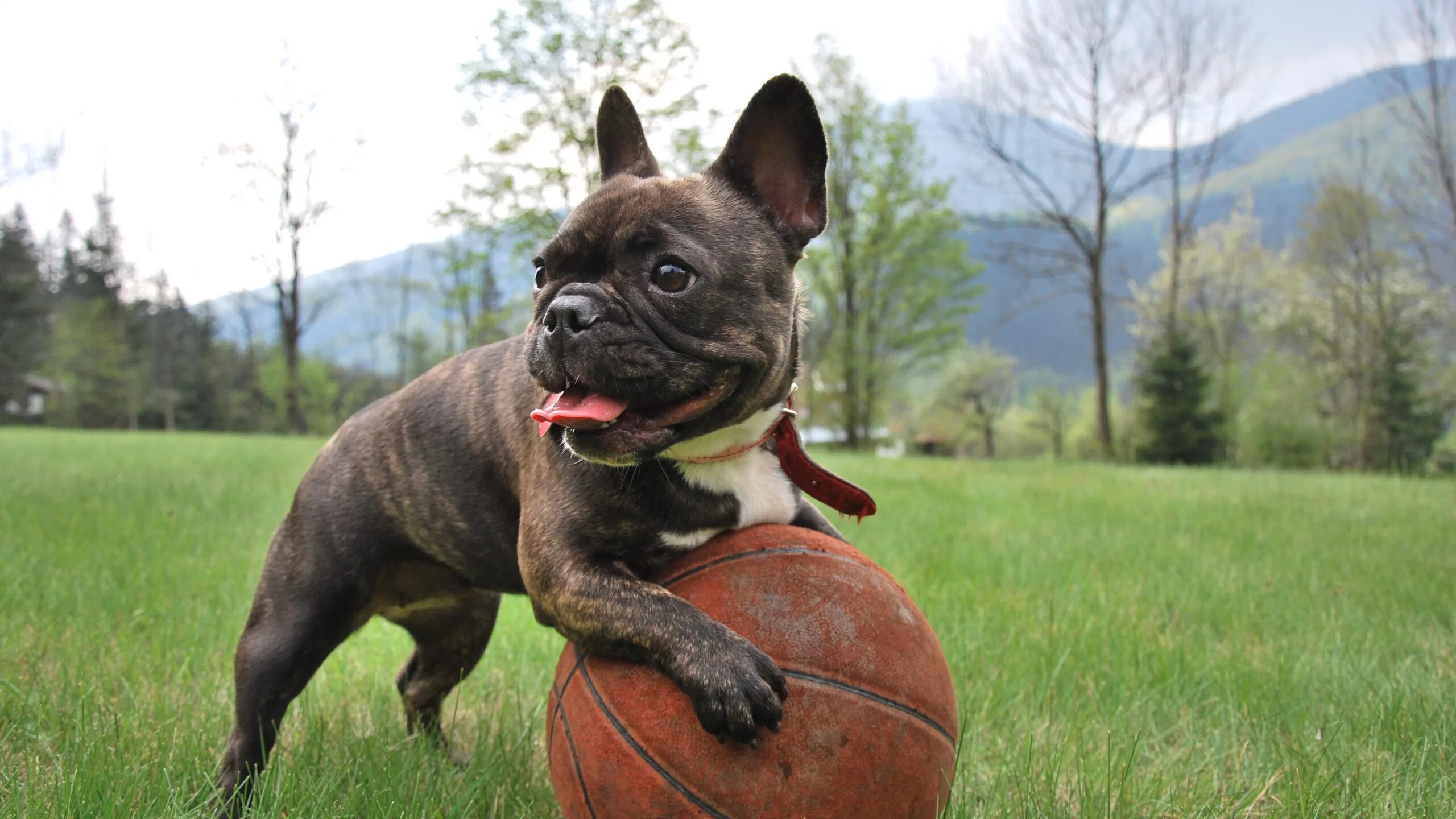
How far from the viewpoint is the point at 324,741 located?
11.7 ft

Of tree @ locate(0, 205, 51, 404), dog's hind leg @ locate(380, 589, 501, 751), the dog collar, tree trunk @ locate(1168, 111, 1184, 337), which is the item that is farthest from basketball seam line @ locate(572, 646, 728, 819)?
tree @ locate(0, 205, 51, 404)

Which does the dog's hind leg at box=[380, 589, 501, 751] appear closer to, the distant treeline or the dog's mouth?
the dog's mouth

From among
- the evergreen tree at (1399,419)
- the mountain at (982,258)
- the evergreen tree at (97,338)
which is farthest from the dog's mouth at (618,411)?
the evergreen tree at (97,338)

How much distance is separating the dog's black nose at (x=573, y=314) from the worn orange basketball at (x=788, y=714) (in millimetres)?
822

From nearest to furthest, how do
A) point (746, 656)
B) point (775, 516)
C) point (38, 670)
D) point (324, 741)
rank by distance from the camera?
point (746, 656)
point (775, 516)
point (324, 741)
point (38, 670)

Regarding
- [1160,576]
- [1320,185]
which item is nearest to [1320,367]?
[1320,185]

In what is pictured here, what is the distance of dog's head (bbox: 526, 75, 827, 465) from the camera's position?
2.34 m

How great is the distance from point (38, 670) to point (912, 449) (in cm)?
6500

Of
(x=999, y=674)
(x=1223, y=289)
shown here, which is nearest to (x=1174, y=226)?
(x=1223, y=289)

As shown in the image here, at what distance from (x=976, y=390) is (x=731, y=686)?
6855cm

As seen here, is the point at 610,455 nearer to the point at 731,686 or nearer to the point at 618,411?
the point at 618,411

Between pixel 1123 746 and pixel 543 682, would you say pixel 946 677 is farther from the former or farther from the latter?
pixel 543 682

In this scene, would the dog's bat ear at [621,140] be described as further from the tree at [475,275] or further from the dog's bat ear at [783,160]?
the tree at [475,275]

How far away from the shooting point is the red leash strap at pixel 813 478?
117 inches
